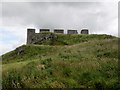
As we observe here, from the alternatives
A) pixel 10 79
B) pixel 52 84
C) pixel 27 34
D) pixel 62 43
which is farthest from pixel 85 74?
pixel 27 34

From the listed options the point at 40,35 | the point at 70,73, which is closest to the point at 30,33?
the point at 40,35

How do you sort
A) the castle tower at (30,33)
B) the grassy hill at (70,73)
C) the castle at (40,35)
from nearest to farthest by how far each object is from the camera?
the grassy hill at (70,73)
the castle at (40,35)
the castle tower at (30,33)

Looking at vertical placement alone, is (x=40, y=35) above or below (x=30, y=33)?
below

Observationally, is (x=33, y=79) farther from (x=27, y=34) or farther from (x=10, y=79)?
(x=27, y=34)

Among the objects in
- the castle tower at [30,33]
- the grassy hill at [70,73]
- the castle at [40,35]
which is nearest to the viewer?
the grassy hill at [70,73]

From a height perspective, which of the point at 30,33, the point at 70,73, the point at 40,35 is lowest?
the point at 70,73

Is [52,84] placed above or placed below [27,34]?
below

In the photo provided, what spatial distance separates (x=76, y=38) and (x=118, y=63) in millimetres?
25117

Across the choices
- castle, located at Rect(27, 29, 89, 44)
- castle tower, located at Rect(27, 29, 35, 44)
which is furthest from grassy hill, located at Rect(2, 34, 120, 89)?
castle tower, located at Rect(27, 29, 35, 44)

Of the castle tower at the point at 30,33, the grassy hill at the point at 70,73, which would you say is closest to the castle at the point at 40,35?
the castle tower at the point at 30,33

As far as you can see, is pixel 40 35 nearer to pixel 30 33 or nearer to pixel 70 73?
pixel 30 33

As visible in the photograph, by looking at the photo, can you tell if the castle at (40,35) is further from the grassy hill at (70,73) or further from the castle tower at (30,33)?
the grassy hill at (70,73)

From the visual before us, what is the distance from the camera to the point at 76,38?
47219 millimetres

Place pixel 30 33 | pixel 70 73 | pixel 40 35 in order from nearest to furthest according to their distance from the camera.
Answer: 1. pixel 70 73
2. pixel 40 35
3. pixel 30 33
